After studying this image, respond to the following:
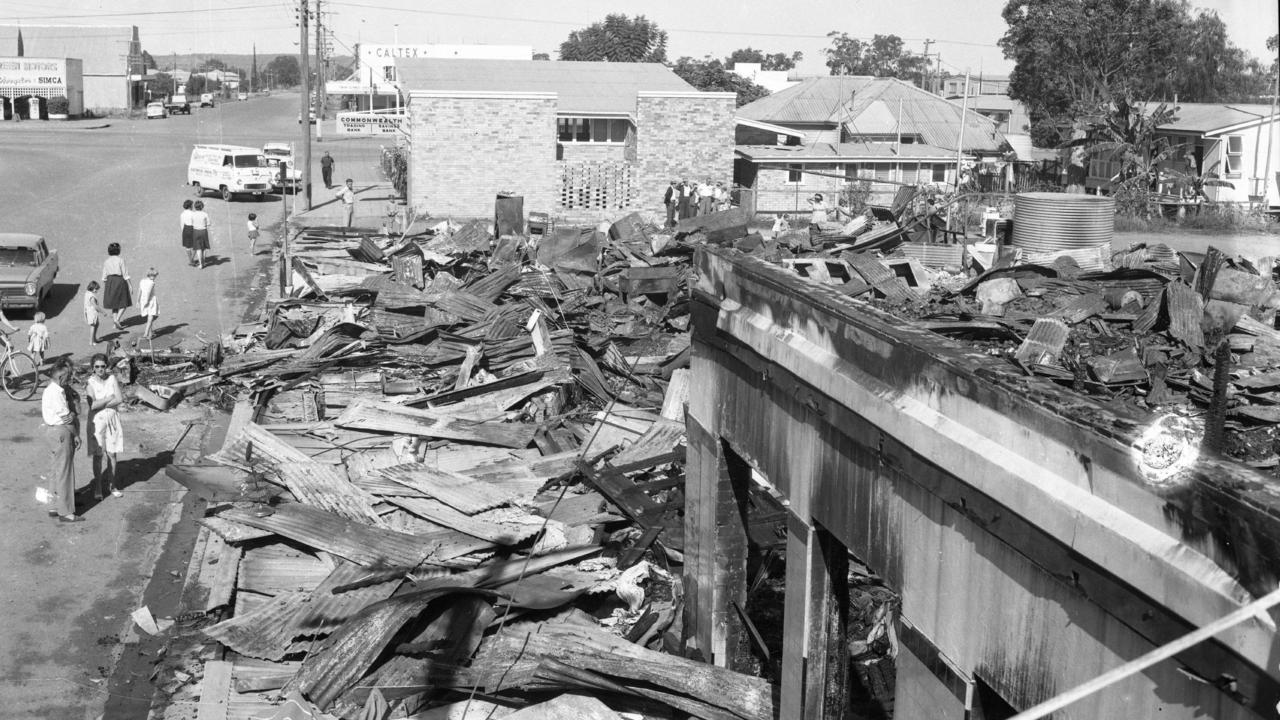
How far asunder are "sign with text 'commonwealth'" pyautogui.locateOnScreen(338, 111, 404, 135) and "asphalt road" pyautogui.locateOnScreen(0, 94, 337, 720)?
19.0 m

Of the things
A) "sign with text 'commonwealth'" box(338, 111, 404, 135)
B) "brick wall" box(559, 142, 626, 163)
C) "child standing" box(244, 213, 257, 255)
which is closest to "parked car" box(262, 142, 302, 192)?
"child standing" box(244, 213, 257, 255)

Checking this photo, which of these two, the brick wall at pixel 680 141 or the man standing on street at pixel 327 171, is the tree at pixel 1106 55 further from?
the man standing on street at pixel 327 171

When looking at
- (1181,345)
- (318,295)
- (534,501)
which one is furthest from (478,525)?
(318,295)

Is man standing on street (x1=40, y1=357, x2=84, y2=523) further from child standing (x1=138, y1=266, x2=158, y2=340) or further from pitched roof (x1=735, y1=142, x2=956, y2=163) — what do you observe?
pitched roof (x1=735, y1=142, x2=956, y2=163)

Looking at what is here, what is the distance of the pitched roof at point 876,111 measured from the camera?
51188 millimetres

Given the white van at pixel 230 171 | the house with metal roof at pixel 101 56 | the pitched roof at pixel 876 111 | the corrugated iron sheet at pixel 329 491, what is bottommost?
the corrugated iron sheet at pixel 329 491

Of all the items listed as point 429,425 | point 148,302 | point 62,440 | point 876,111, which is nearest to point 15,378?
point 148,302

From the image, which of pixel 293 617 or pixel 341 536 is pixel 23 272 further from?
pixel 293 617

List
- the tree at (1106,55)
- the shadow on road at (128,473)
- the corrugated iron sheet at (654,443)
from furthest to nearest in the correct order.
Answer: the tree at (1106,55)
the shadow on road at (128,473)
the corrugated iron sheet at (654,443)

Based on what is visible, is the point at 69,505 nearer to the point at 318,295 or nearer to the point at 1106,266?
the point at 318,295

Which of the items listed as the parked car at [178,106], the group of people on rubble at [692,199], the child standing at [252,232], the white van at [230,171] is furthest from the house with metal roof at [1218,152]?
the parked car at [178,106]

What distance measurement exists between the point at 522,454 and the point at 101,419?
4.66 m

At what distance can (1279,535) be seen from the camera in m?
3.55

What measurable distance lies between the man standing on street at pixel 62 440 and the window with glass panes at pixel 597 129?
35167 millimetres
